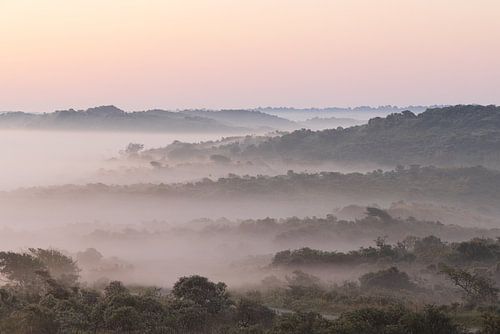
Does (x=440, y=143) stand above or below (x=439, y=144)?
above

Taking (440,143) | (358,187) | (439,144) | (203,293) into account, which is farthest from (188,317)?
(440,143)

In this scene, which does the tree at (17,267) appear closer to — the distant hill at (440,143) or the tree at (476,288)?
the tree at (476,288)

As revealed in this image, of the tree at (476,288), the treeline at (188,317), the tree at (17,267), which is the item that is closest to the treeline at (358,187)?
the tree at (476,288)

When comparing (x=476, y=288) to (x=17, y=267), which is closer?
(x=476, y=288)

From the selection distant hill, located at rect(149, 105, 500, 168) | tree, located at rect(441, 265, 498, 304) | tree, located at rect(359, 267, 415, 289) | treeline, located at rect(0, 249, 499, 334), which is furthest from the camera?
distant hill, located at rect(149, 105, 500, 168)

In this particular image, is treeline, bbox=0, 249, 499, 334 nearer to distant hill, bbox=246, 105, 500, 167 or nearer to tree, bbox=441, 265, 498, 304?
tree, bbox=441, 265, 498, 304

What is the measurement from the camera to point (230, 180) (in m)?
148

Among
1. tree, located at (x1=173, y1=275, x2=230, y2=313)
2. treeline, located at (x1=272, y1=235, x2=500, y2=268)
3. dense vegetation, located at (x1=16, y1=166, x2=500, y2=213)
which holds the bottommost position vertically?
dense vegetation, located at (x1=16, y1=166, x2=500, y2=213)

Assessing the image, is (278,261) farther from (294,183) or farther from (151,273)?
(294,183)

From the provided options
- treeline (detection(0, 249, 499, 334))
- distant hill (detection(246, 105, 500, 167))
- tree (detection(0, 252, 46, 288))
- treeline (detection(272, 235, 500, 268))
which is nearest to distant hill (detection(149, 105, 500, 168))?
distant hill (detection(246, 105, 500, 167))

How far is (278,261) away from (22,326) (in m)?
35.7

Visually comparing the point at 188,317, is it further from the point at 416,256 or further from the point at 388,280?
the point at 416,256

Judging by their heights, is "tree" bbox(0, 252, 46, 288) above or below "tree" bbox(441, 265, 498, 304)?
below

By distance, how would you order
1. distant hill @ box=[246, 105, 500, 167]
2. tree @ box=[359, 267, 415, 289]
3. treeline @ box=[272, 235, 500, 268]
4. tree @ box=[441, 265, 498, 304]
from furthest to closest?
distant hill @ box=[246, 105, 500, 167] → treeline @ box=[272, 235, 500, 268] → tree @ box=[359, 267, 415, 289] → tree @ box=[441, 265, 498, 304]
